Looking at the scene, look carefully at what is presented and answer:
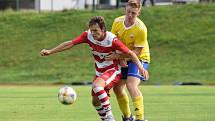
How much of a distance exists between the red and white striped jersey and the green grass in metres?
21.4

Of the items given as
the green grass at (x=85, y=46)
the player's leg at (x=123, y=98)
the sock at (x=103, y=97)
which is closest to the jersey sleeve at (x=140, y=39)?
the player's leg at (x=123, y=98)

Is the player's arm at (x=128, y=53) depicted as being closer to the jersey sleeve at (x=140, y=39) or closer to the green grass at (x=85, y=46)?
the jersey sleeve at (x=140, y=39)

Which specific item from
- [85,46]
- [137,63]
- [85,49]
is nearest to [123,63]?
[137,63]

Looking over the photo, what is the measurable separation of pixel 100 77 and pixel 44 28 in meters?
32.6

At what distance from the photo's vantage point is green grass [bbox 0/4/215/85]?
36.2 meters

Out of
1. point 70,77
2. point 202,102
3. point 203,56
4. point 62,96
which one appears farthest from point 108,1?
point 62,96

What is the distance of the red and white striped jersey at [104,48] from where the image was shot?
12.5m

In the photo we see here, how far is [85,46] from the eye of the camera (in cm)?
4128

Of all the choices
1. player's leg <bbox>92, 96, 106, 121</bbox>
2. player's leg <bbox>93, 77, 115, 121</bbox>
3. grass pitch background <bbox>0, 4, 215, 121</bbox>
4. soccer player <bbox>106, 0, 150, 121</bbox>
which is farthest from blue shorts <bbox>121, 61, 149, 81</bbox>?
grass pitch background <bbox>0, 4, 215, 121</bbox>

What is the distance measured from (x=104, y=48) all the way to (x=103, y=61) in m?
0.23

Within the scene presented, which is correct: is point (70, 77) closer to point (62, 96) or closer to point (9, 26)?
point (9, 26)

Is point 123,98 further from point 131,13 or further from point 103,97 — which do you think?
point 131,13

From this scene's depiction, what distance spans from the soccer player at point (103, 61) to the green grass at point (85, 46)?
21399mm

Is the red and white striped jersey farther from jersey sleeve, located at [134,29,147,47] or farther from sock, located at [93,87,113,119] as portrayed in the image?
jersey sleeve, located at [134,29,147,47]
